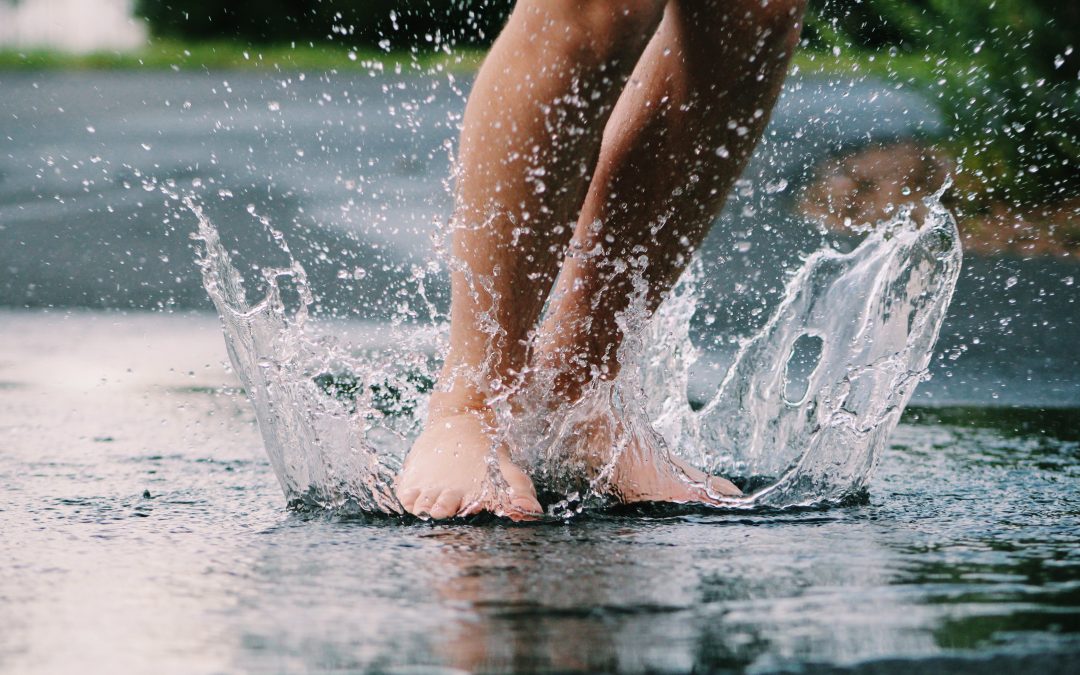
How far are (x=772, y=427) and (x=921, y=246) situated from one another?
406 millimetres

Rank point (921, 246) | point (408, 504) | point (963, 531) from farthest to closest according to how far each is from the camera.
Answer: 1. point (921, 246)
2. point (408, 504)
3. point (963, 531)

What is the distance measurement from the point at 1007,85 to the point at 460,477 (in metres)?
5.25

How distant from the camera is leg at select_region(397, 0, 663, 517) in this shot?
211 cm

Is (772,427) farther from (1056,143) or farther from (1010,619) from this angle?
(1056,143)

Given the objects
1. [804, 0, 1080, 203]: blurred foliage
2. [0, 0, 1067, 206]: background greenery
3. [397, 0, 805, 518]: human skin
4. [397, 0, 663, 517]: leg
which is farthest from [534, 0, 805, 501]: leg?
[804, 0, 1080, 203]: blurred foliage

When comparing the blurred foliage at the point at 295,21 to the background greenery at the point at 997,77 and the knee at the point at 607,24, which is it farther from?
the knee at the point at 607,24

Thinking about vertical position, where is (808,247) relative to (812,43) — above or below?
below

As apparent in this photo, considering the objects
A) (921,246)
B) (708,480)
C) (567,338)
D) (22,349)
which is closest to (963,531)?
(708,480)

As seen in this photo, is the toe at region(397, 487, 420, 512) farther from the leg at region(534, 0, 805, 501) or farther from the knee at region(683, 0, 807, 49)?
the knee at region(683, 0, 807, 49)

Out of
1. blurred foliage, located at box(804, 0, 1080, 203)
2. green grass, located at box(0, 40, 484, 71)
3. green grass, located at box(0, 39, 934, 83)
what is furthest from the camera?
green grass, located at box(0, 40, 484, 71)

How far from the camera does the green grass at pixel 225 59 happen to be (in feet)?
46.2

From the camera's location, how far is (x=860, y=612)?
157 cm

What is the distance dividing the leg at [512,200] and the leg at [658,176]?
132 mm

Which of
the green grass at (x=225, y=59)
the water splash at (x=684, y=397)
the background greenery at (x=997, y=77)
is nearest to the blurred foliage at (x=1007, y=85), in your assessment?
the background greenery at (x=997, y=77)
